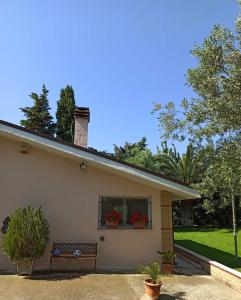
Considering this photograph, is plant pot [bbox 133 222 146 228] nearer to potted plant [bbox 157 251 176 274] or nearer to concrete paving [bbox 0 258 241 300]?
potted plant [bbox 157 251 176 274]

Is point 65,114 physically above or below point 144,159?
above

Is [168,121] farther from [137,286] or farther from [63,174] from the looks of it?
[137,286]

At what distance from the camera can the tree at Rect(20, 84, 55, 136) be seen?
42.8 m

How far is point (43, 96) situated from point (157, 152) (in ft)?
57.6

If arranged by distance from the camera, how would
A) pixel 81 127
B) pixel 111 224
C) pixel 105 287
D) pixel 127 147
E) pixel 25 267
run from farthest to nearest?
pixel 127 147 → pixel 81 127 → pixel 111 224 → pixel 25 267 → pixel 105 287

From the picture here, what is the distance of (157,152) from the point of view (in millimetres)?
36875

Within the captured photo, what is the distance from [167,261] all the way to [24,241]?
4.36m

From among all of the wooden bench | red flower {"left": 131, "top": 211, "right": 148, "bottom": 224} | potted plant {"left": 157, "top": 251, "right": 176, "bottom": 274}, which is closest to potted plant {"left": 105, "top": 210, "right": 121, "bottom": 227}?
red flower {"left": 131, "top": 211, "right": 148, "bottom": 224}

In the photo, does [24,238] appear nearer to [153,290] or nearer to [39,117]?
[153,290]

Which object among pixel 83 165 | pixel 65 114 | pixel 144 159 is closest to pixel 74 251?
pixel 83 165

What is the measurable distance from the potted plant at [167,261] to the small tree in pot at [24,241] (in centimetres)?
370

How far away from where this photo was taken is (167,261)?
1077cm

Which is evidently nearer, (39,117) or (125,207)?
(125,207)

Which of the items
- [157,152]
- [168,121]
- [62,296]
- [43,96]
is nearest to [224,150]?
[168,121]
